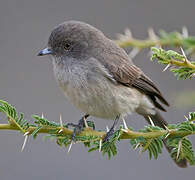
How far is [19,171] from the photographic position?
6469 mm

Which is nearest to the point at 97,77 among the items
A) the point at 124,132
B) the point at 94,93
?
the point at 94,93

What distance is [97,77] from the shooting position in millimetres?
4020

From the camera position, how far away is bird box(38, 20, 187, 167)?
394cm

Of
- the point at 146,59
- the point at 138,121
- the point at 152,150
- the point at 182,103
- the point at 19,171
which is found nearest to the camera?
the point at 182,103

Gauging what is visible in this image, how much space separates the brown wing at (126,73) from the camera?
4.27m

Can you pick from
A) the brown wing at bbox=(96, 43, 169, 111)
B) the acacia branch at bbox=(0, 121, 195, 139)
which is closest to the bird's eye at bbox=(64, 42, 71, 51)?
the brown wing at bbox=(96, 43, 169, 111)

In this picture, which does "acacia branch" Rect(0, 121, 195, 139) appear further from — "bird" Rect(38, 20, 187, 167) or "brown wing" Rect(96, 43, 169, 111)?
"brown wing" Rect(96, 43, 169, 111)

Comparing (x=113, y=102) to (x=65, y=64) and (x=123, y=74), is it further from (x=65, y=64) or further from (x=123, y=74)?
(x=65, y=64)

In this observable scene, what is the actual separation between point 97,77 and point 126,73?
1.57ft

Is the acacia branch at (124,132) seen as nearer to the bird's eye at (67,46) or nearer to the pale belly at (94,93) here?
the pale belly at (94,93)

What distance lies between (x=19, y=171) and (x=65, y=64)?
2948 mm

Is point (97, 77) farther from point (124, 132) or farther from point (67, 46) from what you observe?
point (124, 132)

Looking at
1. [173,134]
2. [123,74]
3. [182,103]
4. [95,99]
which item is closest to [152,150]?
[173,134]

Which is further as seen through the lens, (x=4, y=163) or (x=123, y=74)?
(x=4, y=163)
